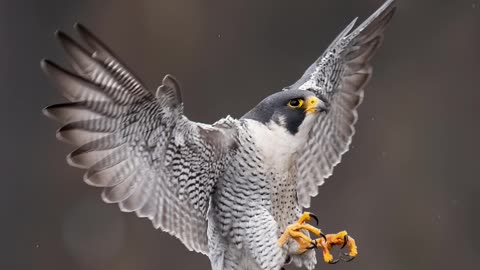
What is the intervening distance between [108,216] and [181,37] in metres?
1.69

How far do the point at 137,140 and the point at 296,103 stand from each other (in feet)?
2.66

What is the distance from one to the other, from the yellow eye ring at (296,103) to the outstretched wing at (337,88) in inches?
18.8

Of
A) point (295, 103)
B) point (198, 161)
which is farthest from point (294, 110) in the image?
point (198, 161)

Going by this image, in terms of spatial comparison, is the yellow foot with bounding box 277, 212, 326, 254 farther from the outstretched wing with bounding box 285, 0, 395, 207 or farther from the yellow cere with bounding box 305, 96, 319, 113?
the outstretched wing with bounding box 285, 0, 395, 207

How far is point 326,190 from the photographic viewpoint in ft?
26.6

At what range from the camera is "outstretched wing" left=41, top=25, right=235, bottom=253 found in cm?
405

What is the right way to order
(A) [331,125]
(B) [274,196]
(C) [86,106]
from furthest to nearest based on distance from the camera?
(A) [331,125], (B) [274,196], (C) [86,106]

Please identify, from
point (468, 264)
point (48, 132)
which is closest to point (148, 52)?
point (48, 132)

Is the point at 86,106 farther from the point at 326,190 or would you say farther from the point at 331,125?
the point at 326,190

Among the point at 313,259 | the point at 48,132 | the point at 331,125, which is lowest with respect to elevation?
the point at 313,259

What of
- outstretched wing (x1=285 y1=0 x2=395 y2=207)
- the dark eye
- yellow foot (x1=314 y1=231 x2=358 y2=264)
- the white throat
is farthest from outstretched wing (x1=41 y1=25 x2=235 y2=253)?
outstretched wing (x1=285 y1=0 x2=395 y2=207)

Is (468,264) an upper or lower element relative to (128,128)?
upper

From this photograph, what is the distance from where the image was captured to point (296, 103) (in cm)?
470

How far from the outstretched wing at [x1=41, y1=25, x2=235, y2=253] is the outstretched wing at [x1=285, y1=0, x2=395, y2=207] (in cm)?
81
